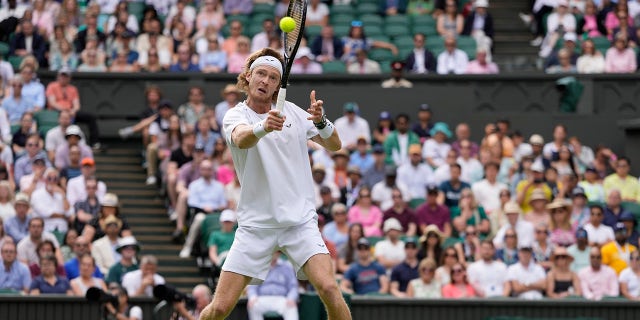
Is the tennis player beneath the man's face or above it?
beneath

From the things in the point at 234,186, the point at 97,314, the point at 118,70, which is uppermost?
the point at 118,70

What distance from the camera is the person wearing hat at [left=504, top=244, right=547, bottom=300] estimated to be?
58.2ft

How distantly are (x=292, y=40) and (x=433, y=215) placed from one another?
30.9 ft

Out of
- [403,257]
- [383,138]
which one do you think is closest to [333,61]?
[383,138]

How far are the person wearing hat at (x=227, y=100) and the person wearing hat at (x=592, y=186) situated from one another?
4.84 m

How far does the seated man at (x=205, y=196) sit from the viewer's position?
18.9 metres

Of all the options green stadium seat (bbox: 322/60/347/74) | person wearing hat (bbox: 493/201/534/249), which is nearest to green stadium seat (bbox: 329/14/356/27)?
green stadium seat (bbox: 322/60/347/74)

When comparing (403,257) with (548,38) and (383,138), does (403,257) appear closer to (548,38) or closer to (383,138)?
(383,138)

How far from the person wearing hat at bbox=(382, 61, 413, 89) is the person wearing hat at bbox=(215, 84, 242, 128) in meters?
2.45

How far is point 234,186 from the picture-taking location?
19.1m

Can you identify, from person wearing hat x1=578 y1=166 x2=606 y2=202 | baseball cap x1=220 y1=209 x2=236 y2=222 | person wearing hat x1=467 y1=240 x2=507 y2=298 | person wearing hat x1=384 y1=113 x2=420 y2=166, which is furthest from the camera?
person wearing hat x1=384 y1=113 x2=420 y2=166

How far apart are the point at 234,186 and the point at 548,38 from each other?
7.73 m

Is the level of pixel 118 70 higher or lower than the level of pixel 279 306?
higher

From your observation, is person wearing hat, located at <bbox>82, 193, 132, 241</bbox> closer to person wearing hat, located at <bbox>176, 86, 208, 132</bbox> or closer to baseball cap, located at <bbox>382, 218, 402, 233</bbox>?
person wearing hat, located at <bbox>176, 86, 208, 132</bbox>
